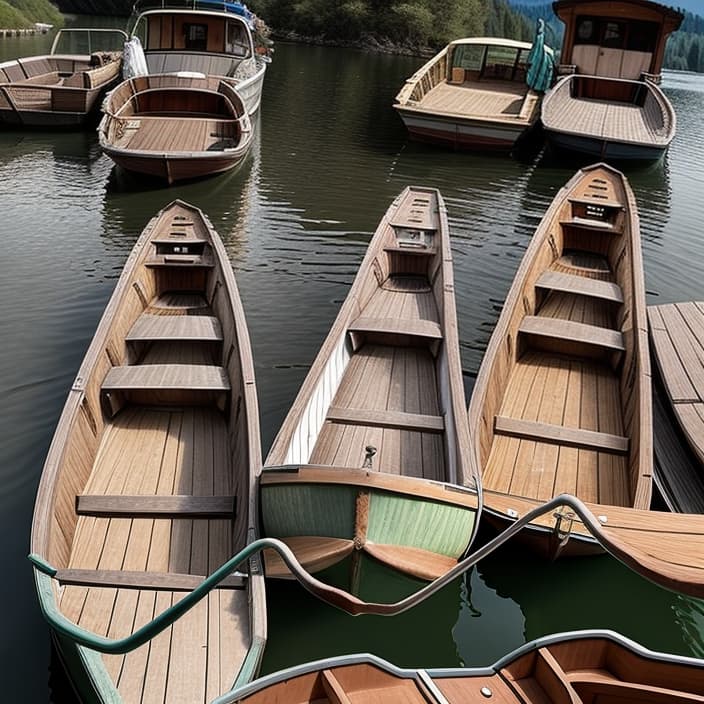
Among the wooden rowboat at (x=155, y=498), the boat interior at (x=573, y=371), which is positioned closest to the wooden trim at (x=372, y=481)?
the wooden rowboat at (x=155, y=498)

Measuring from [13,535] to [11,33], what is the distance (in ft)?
159

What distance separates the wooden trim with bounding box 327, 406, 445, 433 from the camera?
7.99 m

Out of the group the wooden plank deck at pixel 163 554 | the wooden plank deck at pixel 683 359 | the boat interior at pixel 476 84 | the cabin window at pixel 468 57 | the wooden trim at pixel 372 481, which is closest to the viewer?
the wooden plank deck at pixel 163 554

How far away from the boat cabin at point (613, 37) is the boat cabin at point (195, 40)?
11.7m

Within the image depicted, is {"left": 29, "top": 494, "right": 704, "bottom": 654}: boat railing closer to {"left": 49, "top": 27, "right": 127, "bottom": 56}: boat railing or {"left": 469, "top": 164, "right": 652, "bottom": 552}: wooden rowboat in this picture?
{"left": 469, "top": 164, "right": 652, "bottom": 552}: wooden rowboat

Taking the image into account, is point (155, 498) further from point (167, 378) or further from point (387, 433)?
point (387, 433)

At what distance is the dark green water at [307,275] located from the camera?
644cm

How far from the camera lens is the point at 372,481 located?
5707 millimetres

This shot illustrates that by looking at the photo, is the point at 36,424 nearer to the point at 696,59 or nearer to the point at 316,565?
the point at 316,565

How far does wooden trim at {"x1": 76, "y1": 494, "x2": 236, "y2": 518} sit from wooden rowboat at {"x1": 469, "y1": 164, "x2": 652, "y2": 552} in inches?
101

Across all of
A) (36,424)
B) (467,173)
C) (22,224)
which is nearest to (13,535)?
(36,424)

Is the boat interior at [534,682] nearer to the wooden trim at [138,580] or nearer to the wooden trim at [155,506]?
the wooden trim at [138,580]

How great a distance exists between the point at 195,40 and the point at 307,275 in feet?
50.4

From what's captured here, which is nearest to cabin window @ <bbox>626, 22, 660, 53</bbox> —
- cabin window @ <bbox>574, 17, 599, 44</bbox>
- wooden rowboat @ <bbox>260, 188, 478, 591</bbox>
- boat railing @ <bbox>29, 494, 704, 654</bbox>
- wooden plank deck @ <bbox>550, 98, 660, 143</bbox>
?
cabin window @ <bbox>574, 17, 599, 44</bbox>
